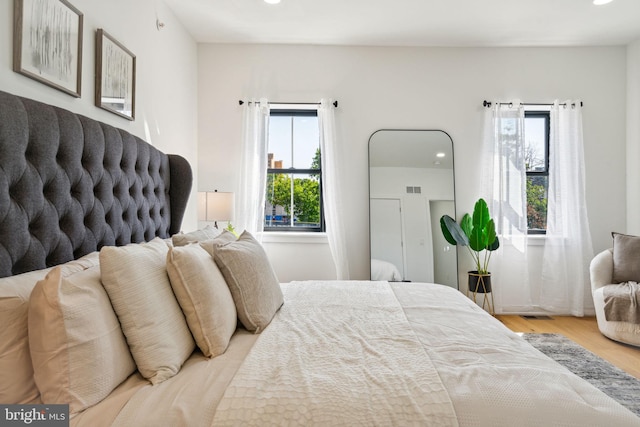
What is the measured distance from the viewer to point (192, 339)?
4.12 feet

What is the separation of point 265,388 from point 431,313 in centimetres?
95

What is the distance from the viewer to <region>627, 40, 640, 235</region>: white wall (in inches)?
139

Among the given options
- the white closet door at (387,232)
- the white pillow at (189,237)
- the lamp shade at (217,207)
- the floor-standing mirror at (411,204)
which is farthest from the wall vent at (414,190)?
the white pillow at (189,237)

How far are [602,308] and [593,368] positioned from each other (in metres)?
0.77

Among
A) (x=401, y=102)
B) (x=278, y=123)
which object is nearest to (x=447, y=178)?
(x=401, y=102)

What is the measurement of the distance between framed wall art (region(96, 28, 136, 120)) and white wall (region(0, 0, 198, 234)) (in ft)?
0.13

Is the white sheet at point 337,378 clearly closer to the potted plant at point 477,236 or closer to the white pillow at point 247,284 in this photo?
the white pillow at point 247,284

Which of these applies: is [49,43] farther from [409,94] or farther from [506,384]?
[409,94]

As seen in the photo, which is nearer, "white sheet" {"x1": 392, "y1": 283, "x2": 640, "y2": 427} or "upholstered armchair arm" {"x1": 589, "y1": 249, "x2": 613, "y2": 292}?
"white sheet" {"x1": 392, "y1": 283, "x2": 640, "y2": 427}

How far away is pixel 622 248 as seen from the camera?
3137 mm

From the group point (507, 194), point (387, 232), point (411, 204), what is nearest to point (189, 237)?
point (387, 232)

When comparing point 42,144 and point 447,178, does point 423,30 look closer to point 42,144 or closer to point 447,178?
point 447,178

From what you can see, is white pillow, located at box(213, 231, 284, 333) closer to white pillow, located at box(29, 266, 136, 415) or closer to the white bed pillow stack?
the white bed pillow stack
